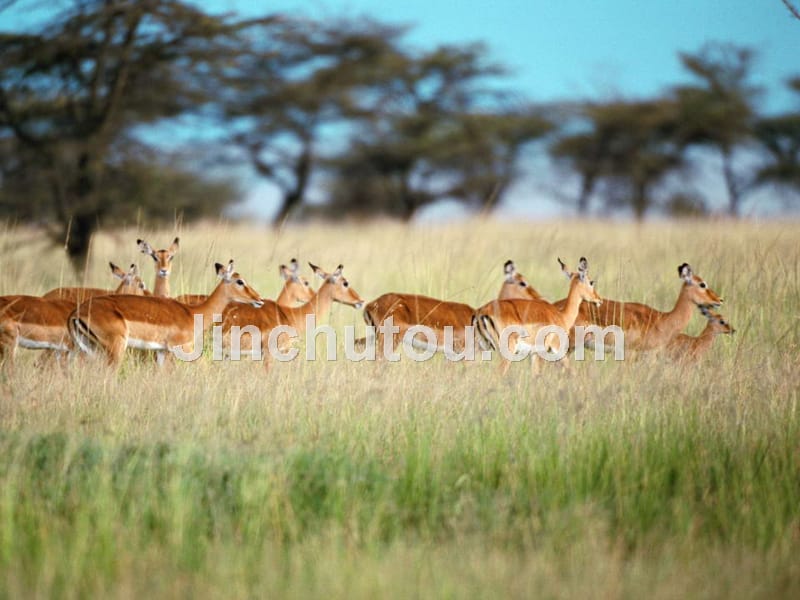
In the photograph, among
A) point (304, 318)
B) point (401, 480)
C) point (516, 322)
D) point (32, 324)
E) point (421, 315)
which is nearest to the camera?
point (401, 480)

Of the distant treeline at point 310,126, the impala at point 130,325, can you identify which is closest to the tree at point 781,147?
the distant treeline at point 310,126

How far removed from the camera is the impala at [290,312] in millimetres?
7355

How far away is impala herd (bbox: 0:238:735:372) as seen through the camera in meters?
6.48

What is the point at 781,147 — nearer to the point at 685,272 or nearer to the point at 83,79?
the point at 83,79

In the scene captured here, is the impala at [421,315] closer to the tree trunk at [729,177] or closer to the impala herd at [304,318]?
the impala herd at [304,318]

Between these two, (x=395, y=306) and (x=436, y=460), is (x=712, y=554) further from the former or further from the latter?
(x=395, y=306)

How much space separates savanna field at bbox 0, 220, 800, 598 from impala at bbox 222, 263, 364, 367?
0.49 m

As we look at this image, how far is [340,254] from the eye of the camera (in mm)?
12555

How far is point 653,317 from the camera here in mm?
7605

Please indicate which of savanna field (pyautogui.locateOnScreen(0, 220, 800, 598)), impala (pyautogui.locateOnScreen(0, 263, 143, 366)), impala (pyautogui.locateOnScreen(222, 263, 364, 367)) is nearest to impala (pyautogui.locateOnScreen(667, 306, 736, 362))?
savanna field (pyautogui.locateOnScreen(0, 220, 800, 598))

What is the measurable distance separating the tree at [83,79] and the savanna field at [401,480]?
5.69 m

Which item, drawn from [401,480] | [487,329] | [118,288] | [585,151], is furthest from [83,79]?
[585,151]

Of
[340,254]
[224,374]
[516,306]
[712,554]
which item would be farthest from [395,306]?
[340,254]

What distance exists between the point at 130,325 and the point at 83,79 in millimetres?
7145
